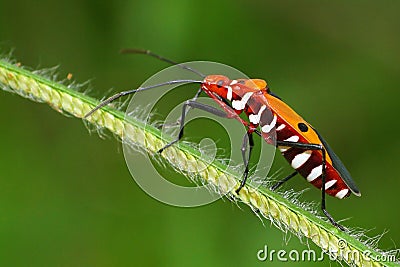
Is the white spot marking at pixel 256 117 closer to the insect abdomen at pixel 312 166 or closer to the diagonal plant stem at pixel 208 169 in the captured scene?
the insect abdomen at pixel 312 166

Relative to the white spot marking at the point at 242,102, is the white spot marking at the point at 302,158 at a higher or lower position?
lower

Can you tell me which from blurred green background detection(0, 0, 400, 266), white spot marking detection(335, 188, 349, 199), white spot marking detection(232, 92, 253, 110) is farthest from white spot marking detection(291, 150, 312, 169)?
blurred green background detection(0, 0, 400, 266)

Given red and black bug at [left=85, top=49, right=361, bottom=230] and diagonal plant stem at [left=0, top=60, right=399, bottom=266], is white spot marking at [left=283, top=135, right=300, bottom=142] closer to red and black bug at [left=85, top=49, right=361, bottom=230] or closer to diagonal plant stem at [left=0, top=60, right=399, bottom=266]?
red and black bug at [left=85, top=49, right=361, bottom=230]

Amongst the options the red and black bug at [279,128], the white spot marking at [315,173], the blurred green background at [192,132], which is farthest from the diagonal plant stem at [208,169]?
the blurred green background at [192,132]

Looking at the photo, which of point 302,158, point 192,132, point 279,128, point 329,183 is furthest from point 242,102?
point 192,132

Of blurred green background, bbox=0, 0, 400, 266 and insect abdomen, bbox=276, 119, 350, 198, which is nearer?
insect abdomen, bbox=276, 119, 350, 198

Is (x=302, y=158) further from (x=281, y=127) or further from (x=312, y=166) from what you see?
(x=281, y=127)
